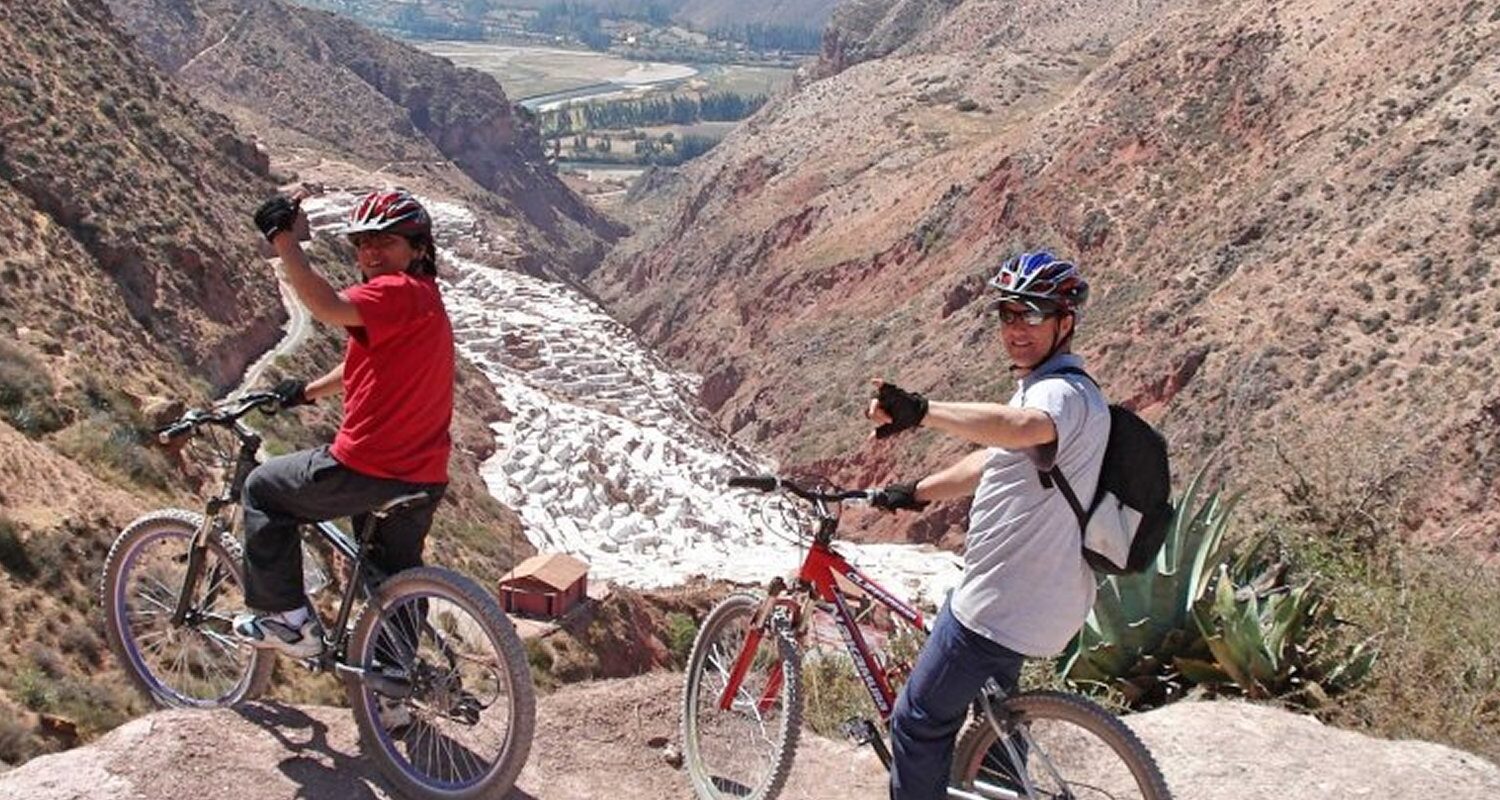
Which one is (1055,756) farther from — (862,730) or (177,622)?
(177,622)

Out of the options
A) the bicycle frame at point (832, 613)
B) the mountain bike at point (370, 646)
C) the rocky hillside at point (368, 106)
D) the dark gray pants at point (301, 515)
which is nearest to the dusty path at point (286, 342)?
the mountain bike at point (370, 646)

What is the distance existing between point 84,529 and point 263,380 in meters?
17.2

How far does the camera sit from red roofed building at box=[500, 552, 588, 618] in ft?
59.1

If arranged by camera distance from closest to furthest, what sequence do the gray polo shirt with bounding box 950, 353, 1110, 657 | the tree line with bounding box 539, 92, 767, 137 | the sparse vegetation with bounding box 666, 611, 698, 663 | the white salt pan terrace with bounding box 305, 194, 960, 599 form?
the gray polo shirt with bounding box 950, 353, 1110, 657, the sparse vegetation with bounding box 666, 611, 698, 663, the white salt pan terrace with bounding box 305, 194, 960, 599, the tree line with bounding box 539, 92, 767, 137

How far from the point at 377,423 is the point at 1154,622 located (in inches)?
162

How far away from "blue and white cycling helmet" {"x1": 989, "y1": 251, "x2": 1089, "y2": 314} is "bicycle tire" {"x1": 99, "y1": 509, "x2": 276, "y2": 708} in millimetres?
3311

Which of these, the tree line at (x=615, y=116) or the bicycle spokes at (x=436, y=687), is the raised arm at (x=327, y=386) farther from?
the tree line at (x=615, y=116)

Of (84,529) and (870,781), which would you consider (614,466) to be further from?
(870,781)

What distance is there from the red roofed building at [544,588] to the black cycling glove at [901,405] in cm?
1455

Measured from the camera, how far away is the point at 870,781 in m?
5.80

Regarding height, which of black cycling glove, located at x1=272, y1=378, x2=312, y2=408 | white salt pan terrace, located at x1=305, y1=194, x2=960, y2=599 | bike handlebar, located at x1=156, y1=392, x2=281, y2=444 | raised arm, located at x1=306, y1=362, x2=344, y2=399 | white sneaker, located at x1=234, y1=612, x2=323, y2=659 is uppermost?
raised arm, located at x1=306, y1=362, x2=344, y2=399

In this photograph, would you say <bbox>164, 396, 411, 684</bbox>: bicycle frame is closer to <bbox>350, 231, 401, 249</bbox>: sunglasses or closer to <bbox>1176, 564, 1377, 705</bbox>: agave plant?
<bbox>350, 231, 401, 249</bbox>: sunglasses

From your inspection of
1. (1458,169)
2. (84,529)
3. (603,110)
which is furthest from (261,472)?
(603,110)

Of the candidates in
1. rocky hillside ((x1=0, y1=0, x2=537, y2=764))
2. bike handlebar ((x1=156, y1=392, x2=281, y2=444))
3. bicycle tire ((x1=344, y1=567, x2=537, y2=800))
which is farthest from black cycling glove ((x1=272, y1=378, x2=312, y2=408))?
rocky hillside ((x1=0, y1=0, x2=537, y2=764))
